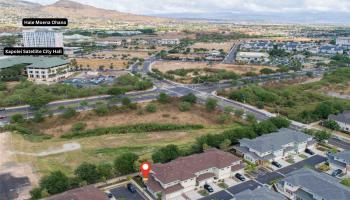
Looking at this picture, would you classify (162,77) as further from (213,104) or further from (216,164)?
(216,164)

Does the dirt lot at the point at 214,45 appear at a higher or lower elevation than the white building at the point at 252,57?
higher

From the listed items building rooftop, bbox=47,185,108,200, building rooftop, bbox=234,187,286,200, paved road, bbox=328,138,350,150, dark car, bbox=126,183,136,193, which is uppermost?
building rooftop, bbox=234,187,286,200

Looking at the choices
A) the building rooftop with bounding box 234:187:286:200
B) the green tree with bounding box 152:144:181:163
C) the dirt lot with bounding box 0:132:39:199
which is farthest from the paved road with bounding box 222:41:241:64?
the building rooftop with bounding box 234:187:286:200

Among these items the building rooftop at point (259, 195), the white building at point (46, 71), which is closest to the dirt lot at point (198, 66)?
the white building at point (46, 71)

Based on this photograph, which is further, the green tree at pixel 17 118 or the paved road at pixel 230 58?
the paved road at pixel 230 58

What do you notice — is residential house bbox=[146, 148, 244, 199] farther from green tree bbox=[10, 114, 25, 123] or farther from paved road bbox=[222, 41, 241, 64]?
paved road bbox=[222, 41, 241, 64]

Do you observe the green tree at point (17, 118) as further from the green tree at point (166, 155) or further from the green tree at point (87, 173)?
the green tree at point (166, 155)
